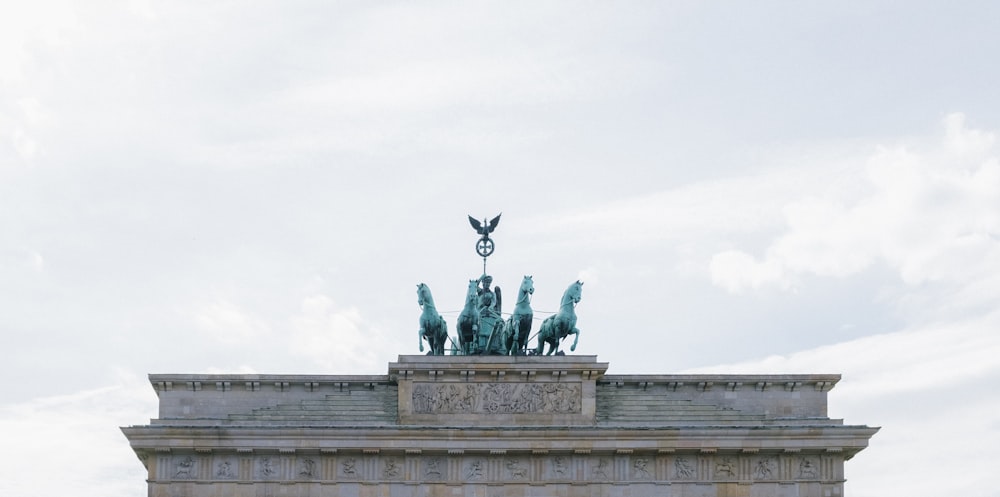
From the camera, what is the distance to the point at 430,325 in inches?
2436

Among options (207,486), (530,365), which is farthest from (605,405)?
(207,486)

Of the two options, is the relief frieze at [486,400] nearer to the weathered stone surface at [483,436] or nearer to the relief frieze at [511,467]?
the weathered stone surface at [483,436]

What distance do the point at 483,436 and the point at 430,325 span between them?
3.21 meters

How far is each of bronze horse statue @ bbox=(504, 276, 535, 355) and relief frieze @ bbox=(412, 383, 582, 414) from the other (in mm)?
1273

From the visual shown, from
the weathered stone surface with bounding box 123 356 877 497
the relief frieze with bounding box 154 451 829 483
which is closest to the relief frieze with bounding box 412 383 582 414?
the weathered stone surface with bounding box 123 356 877 497

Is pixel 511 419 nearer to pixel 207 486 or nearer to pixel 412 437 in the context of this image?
pixel 412 437

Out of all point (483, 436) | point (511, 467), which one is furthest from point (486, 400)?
point (511, 467)

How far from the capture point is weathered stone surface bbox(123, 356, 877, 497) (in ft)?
198

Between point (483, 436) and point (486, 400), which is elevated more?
point (486, 400)

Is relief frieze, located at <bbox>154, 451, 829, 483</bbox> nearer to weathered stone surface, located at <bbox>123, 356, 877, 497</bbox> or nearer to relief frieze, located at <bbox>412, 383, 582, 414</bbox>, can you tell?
weathered stone surface, located at <bbox>123, 356, 877, 497</bbox>

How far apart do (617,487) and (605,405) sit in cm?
218

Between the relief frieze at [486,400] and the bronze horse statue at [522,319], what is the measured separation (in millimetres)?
1273

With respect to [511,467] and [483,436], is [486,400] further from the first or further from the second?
[511,467]

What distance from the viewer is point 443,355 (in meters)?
61.9
